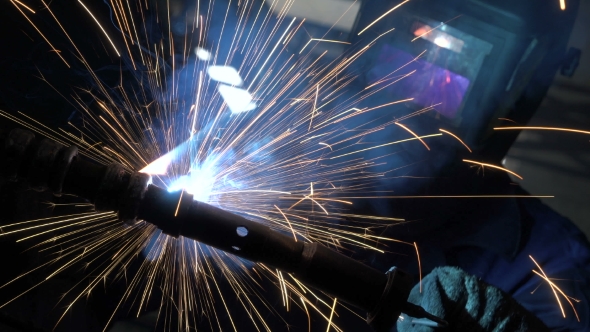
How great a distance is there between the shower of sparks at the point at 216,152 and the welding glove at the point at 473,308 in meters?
0.63

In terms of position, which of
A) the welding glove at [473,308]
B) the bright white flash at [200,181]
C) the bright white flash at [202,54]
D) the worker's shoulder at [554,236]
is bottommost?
the bright white flash at [200,181]

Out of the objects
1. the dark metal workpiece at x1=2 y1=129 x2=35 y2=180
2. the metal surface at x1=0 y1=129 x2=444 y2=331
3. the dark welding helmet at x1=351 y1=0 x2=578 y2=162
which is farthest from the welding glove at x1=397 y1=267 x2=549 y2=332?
the dark welding helmet at x1=351 y1=0 x2=578 y2=162

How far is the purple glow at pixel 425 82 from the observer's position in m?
1.53

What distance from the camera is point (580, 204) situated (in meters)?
2.01

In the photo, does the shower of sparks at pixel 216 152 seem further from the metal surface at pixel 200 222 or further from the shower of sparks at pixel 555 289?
the metal surface at pixel 200 222

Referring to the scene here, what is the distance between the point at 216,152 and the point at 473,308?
1059 mm

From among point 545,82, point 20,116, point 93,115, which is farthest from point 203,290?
point 545,82

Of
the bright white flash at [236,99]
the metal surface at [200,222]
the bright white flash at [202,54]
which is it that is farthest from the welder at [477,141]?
the metal surface at [200,222]

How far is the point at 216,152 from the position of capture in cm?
160

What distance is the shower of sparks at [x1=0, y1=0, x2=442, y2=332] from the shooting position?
146 centimetres

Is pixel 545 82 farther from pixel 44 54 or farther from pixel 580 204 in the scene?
pixel 44 54

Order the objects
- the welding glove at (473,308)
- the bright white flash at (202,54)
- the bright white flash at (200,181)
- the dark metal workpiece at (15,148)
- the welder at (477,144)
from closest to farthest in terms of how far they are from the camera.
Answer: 1. the dark metal workpiece at (15,148)
2. the welding glove at (473,308)
3. the bright white flash at (200,181)
4. the welder at (477,144)
5. the bright white flash at (202,54)

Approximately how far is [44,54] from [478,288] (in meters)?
1.50

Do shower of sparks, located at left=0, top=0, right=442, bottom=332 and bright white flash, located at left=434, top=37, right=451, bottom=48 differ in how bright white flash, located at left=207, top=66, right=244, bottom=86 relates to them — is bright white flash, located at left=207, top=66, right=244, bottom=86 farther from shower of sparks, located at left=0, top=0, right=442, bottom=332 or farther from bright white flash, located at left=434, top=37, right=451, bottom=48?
bright white flash, located at left=434, top=37, right=451, bottom=48
